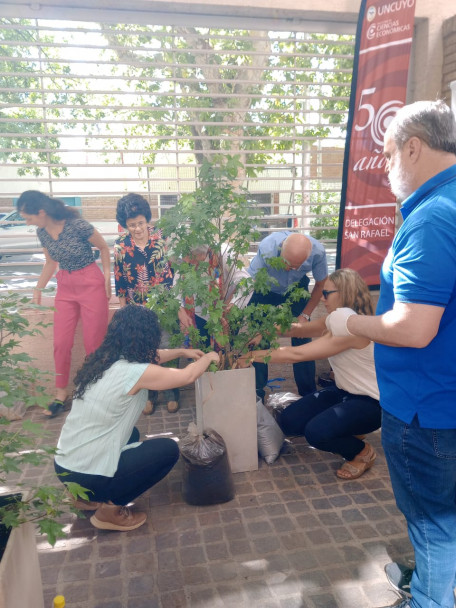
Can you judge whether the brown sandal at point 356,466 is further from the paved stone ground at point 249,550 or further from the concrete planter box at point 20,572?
the concrete planter box at point 20,572

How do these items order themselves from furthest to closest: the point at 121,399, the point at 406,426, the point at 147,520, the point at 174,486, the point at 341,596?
the point at 174,486 < the point at 147,520 < the point at 121,399 < the point at 341,596 < the point at 406,426

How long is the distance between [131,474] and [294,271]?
2320mm

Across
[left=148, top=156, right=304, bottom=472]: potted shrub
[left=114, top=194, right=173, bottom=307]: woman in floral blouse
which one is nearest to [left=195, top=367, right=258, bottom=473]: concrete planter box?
[left=148, top=156, right=304, bottom=472]: potted shrub

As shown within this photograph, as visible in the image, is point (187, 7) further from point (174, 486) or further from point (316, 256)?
point (174, 486)

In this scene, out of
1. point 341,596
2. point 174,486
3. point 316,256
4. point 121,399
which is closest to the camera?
point 341,596

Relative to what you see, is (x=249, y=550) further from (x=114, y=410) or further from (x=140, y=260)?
(x=140, y=260)

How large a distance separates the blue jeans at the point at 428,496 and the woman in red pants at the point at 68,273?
10.7ft

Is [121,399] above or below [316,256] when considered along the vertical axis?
below

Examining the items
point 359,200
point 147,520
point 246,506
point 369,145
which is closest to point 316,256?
point 359,200

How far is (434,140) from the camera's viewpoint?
6.31ft

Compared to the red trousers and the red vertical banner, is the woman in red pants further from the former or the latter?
the red vertical banner

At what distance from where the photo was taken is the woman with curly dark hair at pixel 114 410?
2.84 metres

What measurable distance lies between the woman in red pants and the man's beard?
324 centimetres

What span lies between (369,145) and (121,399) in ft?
12.4
